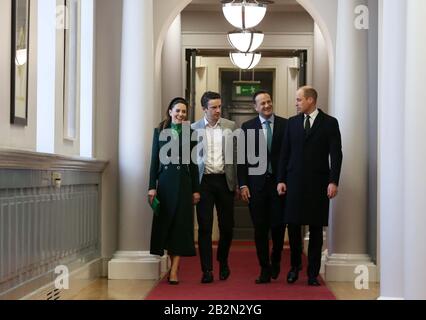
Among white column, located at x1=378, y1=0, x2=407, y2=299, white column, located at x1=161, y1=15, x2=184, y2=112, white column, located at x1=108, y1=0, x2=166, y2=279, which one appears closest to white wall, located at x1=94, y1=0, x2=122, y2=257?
white column, located at x1=108, y1=0, x2=166, y2=279

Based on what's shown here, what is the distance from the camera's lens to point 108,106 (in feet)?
27.1

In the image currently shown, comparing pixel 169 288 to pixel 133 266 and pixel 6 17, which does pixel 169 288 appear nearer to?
pixel 133 266

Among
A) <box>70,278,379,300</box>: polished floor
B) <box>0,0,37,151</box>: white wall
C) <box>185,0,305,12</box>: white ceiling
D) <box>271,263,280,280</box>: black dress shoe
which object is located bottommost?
<box>70,278,379,300</box>: polished floor

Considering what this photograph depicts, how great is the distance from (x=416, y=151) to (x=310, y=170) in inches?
90.9

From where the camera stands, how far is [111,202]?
27.2 ft

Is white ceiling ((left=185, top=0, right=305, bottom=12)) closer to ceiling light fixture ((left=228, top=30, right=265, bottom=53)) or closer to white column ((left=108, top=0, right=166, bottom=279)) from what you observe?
ceiling light fixture ((left=228, top=30, right=265, bottom=53))

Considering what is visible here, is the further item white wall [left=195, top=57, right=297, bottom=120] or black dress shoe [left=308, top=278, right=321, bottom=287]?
white wall [left=195, top=57, right=297, bottom=120]

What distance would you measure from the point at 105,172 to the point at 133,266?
0.93 metres

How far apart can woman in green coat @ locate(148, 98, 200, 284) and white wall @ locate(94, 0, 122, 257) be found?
808mm

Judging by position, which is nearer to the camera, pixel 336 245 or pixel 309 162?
pixel 309 162

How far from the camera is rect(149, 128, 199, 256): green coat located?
753 centimetres

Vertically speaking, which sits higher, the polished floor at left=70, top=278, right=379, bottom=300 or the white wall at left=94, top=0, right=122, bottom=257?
the white wall at left=94, top=0, right=122, bottom=257

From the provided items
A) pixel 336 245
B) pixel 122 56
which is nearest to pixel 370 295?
pixel 336 245

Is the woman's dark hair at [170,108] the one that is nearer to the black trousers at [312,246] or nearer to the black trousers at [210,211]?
the black trousers at [210,211]
